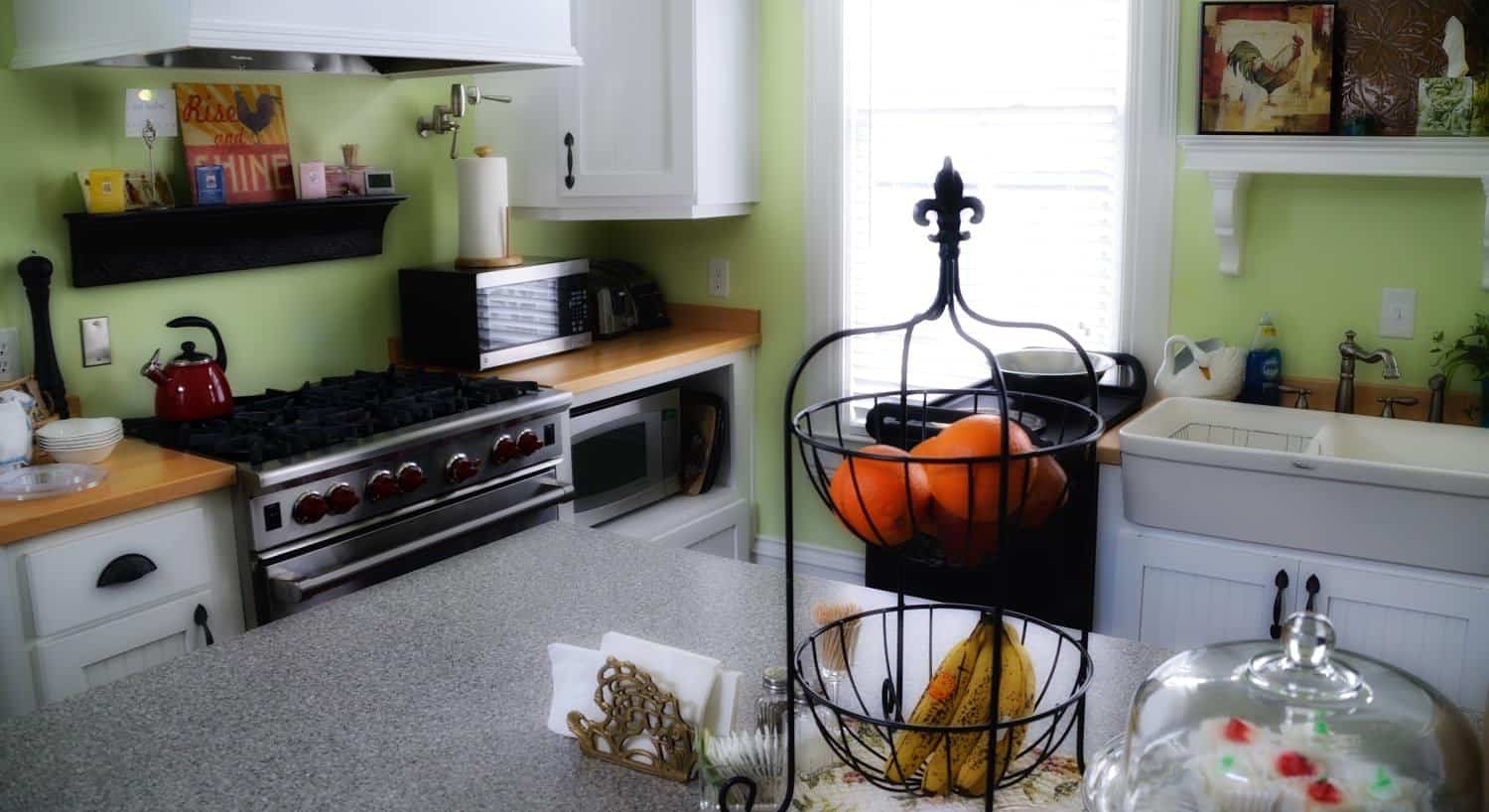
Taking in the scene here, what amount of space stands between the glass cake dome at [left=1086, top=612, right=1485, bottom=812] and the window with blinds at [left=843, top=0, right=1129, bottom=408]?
8.52 feet

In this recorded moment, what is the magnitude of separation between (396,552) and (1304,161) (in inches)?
82.8

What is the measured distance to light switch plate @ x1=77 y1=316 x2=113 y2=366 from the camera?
106 inches

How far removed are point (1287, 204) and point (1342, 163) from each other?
253mm

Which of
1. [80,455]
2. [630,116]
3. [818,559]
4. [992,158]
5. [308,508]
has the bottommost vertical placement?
[818,559]

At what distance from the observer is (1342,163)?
8.85 ft

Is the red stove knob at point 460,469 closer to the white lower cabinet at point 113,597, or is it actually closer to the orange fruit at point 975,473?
the white lower cabinet at point 113,597

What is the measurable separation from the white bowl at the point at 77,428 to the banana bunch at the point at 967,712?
1914mm

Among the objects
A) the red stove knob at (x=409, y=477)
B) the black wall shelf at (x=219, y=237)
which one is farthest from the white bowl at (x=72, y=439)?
the red stove knob at (x=409, y=477)

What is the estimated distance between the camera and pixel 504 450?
111 inches

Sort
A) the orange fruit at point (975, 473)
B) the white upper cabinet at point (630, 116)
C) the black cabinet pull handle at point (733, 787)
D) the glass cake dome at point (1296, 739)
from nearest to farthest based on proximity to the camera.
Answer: the glass cake dome at point (1296, 739) → the orange fruit at point (975, 473) → the black cabinet pull handle at point (733, 787) → the white upper cabinet at point (630, 116)

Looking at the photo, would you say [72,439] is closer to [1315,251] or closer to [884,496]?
[884,496]

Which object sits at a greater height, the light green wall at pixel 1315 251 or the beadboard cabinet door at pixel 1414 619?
the light green wall at pixel 1315 251

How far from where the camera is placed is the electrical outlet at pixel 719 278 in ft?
12.7

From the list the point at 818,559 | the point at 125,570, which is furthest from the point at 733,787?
the point at 818,559
